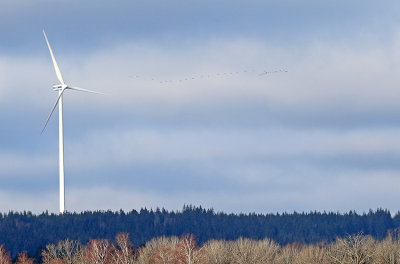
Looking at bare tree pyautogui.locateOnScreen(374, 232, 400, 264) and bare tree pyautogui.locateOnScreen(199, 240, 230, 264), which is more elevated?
bare tree pyautogui.locateOnScreen(199, 240, 230, 264)

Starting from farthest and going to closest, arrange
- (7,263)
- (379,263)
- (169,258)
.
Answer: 1. (7,263)
2. (169,258)
3. (379,263)

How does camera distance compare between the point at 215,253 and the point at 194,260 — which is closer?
the point at 194,260

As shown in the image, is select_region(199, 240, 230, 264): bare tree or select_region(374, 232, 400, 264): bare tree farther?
select_region(199, 240, 230, 264): bare tree

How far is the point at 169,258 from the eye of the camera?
184 metres

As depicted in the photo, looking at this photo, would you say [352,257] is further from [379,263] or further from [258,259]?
[258,259]

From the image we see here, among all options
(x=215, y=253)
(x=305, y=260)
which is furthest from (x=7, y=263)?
(x=305, y=260)

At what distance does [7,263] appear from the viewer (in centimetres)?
19875

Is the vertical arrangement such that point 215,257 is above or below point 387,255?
above

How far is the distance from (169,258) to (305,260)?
25168mm

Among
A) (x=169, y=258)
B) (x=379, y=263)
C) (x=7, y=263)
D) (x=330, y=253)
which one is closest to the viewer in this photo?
(x=379, y=263)

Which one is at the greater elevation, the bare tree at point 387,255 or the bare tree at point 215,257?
the bare tree at point 215,257

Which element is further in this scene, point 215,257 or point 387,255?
point 215,257

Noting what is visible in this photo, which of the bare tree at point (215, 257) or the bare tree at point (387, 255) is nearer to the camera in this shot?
the bare tree at point (387, 255)

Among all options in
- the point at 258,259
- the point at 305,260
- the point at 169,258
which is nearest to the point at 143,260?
the point at 169,258
